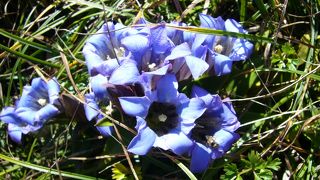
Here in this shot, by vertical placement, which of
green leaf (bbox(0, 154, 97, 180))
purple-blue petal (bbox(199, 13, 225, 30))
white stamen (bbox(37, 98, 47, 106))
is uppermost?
purple-blue petal (bbox(199, 13, 225, 30))

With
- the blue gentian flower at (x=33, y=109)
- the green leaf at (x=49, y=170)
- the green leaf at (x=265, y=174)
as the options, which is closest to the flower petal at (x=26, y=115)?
the blue gentian flower at (x=33, y=109)

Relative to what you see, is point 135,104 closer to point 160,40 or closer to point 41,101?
point 160,40

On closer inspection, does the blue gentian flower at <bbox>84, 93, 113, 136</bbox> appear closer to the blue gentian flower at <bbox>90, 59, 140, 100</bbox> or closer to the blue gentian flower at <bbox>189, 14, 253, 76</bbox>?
the blue gentian flower at <bbox>90, 59, 140, 100</bbox>

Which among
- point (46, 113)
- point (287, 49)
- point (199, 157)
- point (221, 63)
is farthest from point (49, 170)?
point (287, 49)

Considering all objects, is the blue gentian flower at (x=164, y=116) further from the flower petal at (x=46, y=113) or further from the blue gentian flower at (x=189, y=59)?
the flower petal at (x=46, y=113)

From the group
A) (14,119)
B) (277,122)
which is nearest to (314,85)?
(277,122)

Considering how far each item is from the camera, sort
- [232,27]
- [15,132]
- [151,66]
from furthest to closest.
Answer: [15,132] < [232,27] < [151,66]

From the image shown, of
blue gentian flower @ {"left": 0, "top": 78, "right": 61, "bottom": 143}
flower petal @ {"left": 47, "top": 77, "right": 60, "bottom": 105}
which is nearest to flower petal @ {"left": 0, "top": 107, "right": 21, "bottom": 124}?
blue gentian flower @ {"left": 0, "top": 78, "right": 61, "bottom": 143}
